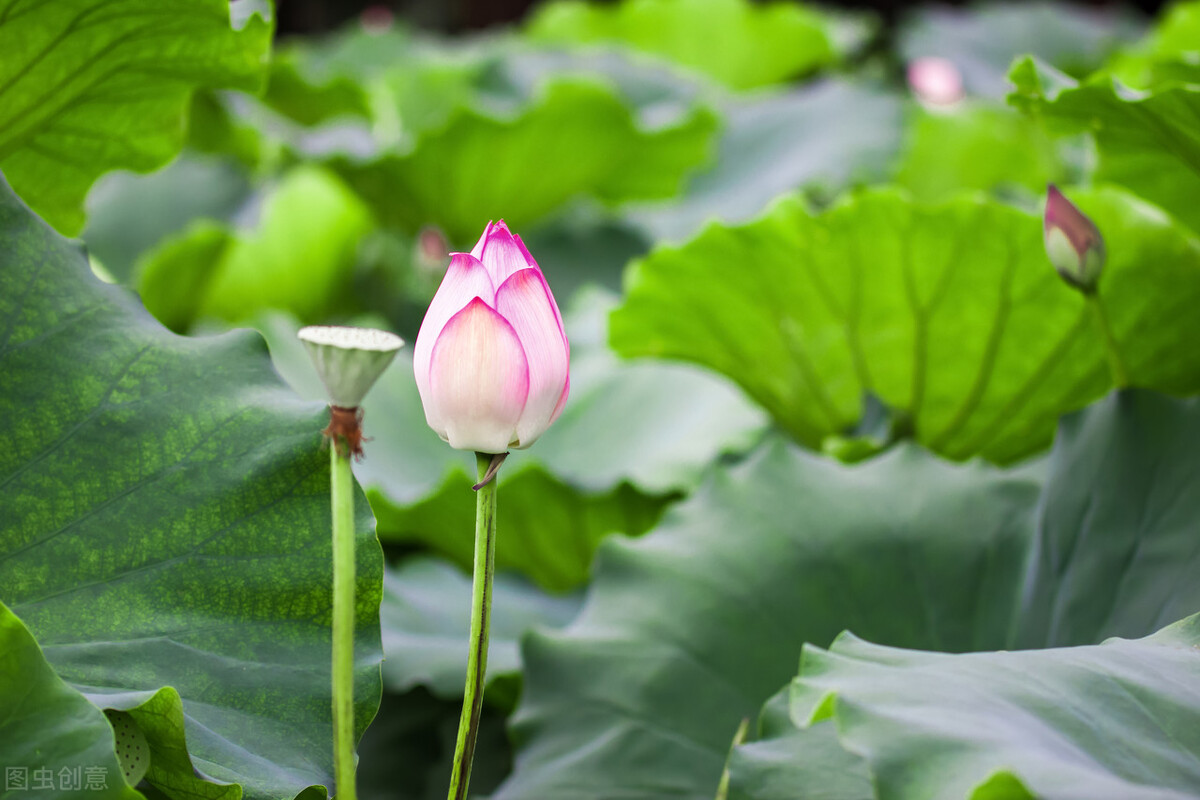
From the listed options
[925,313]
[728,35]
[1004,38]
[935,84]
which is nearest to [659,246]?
[925,313]

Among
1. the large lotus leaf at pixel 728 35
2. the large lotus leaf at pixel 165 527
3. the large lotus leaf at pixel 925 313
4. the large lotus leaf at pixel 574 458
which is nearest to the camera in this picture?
the large lotus leaf at pixel 165 527

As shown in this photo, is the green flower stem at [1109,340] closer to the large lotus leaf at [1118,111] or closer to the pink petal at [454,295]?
the large lotus leaf at [1118,111]

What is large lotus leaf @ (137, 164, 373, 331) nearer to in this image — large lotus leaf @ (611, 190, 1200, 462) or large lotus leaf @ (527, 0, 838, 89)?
large lotus leaf @ (611, 190, 1200, 462)

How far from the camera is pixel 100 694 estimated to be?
0.48 m

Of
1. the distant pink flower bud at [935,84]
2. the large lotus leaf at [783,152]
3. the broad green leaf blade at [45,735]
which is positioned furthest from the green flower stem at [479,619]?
the distant pink flower bud at [935,84]

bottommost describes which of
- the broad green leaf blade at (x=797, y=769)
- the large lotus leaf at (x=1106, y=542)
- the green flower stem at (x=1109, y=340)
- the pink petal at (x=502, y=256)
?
the broad green leaf blade at (x=797, y=769)

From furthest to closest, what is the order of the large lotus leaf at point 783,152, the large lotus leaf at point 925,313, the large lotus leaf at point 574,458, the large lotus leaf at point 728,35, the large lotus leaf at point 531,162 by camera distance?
1. the large lotus leaf at point 728,35
2. the large lotus leaf at point 783,152
3. the large lotus leaf at point 531,162
4. the large lotus leaf at point 574,458
5. the large lotus leaf at point 925,313

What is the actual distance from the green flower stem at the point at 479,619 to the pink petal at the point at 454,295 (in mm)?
45

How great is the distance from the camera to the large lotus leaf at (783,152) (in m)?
1.73

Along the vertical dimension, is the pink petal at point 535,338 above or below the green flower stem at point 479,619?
above

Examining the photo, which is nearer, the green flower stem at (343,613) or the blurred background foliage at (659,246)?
the green flower stem at (343,613)

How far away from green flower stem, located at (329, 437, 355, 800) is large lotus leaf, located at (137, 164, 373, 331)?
1.16 metres

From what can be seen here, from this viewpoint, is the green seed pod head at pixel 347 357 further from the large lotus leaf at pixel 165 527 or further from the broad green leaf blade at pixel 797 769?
the broad green leaf blade at pixel 797 769

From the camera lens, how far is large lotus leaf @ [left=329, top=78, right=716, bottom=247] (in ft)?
4.83
